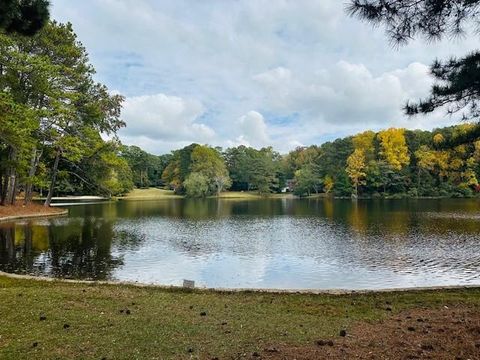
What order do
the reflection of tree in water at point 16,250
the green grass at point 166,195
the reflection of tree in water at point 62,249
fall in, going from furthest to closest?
the green grass at point 166,195 < the reflection of tree in water at point 16,250 < the reflection of tree in water at point 62,249

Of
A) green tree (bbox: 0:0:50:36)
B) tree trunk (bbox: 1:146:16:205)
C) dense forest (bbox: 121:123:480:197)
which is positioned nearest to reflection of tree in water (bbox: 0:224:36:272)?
tree trunk (bbox: 1:146:16:205)

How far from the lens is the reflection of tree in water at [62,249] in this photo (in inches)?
559

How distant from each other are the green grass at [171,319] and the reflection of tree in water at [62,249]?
5.33m

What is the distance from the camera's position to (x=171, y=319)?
262 inches

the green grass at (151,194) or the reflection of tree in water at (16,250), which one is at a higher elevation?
the green grass at (151,194)

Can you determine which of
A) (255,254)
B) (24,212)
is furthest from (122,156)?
(255,254)

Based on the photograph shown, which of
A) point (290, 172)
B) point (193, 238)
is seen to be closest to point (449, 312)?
point (193, 238)

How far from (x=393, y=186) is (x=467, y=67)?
248 ft

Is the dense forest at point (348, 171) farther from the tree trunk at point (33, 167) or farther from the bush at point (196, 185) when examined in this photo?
the tree trunk at point (33, 167)

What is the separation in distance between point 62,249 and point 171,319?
13.5 m

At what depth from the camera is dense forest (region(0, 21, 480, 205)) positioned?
2738 cm

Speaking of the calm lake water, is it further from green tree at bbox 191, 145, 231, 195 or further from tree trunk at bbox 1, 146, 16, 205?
green tree at bbox 191, 145, 231, 195

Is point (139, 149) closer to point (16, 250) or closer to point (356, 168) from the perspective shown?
point (356, 168)

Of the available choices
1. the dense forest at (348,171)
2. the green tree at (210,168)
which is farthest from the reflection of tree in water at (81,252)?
the green tree at (210,168)
